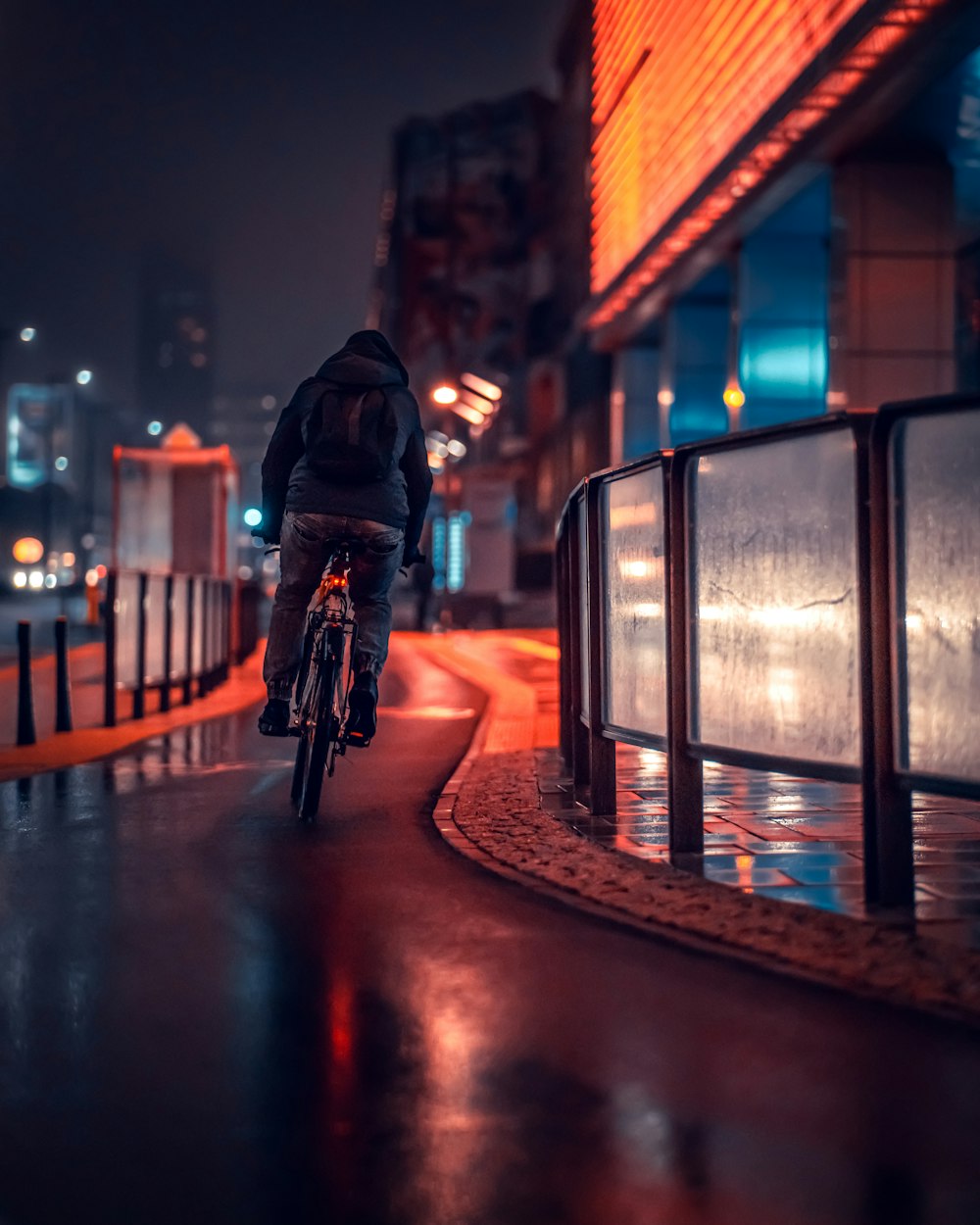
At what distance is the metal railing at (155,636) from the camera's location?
11.6 metres

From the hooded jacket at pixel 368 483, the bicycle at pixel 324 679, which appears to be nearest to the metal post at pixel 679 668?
the hooded jacket at pixel 368 483

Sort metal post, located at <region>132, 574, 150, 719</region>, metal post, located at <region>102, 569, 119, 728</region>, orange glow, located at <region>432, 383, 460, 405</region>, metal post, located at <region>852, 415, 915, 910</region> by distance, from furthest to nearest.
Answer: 1. orange glow, located at <region>432, 383, 460, 405</region>
2. metal post, located at <region>132, 574, 150, 719</region>
3. metal post, located at <region>102, 569, 119, 728</region>
4. metal post, located at <region>852, 415, 915, 910</region>

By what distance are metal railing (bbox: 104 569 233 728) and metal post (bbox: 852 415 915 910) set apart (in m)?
7.18

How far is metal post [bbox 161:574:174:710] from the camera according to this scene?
41.9 feet

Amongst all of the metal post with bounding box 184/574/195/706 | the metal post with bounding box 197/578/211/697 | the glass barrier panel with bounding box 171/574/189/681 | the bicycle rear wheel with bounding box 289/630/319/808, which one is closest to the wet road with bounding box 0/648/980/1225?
the bicycle rear wheel with bounding box 289/630/319/808

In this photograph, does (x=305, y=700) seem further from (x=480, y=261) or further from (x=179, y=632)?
(x=480, y=261)

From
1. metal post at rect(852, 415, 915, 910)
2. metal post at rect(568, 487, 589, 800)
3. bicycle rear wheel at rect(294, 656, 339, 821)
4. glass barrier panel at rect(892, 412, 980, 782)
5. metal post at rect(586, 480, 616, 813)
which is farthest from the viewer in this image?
metal post at rect(568, 487, 589, 800)

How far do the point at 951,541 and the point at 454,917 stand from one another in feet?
6.18

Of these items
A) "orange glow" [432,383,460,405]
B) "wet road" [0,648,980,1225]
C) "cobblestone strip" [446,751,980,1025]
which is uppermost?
"orange glow" [432,383,460,405]

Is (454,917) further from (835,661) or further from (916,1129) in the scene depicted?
(916,1129)

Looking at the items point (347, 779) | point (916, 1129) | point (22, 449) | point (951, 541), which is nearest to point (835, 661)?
point (951, 541)

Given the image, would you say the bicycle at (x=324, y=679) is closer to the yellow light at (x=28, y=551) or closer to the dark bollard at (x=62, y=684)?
the dark bollard at (x=62, y=684)

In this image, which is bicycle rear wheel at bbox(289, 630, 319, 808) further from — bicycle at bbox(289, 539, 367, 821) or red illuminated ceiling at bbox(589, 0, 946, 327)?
red illuminated ceiling at bbox(589, 0, 946, 327)

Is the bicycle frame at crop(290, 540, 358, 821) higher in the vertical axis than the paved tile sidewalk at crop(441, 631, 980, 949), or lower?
higher
